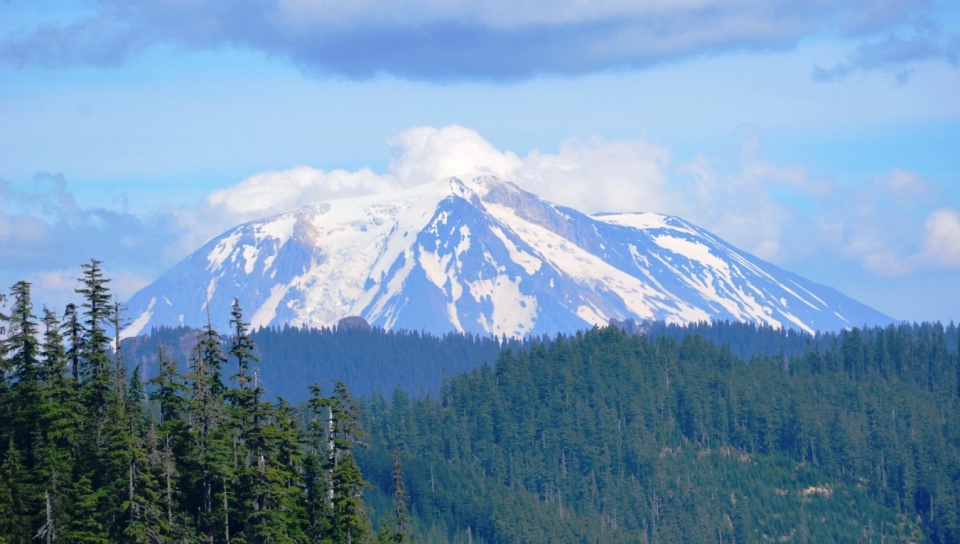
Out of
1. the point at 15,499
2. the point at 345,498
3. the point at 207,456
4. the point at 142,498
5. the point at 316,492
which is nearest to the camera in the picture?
the point at 142,498

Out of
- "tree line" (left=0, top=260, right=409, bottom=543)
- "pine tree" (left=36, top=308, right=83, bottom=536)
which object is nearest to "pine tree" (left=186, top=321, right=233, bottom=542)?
"tree line" (left=0, top=260, right=409, bottom=543)

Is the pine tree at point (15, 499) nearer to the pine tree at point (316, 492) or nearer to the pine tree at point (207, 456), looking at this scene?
the pine tree at point (207, 456)

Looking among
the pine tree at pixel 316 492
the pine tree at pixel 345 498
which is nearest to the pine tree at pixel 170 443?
the pine tree at pixel 316 492

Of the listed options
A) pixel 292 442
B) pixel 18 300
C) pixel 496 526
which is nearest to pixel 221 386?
Result: pixel 292 442

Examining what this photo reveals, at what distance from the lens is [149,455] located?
2948 inches

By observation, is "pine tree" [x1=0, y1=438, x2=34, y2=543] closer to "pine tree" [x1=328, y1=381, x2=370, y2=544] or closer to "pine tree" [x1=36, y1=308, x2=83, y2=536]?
"pine tree" [x1=36, y1=308, x2=83, y2=536]

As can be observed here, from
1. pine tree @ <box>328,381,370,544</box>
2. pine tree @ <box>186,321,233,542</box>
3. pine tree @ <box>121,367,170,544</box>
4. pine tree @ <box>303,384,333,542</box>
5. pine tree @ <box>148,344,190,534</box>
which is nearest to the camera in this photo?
pine tree @ <box>121,367,170,544</box>

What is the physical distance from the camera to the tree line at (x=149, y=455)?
7369 cm

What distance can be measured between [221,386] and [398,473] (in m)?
13.1

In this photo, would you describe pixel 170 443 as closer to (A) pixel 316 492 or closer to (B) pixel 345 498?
(A) pixel 316 492

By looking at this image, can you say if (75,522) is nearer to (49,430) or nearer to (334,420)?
(49,430)

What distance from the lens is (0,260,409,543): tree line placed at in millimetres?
73688

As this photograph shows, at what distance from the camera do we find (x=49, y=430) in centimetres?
7938

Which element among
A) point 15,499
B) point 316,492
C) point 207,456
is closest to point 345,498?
point 316,492
